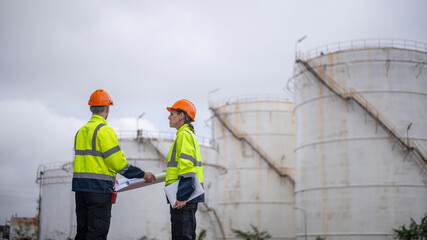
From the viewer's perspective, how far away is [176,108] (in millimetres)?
7336

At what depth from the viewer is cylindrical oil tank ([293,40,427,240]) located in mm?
30438

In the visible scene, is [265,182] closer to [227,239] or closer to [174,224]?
[227,239]

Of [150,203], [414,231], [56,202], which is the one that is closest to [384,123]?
[414,231]

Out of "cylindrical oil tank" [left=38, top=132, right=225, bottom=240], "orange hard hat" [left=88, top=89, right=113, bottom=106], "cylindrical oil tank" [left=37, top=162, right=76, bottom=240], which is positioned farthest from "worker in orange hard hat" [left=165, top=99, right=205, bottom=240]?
"cylindrical oil tank" [left=37, top=162, right=76, bottom=240]

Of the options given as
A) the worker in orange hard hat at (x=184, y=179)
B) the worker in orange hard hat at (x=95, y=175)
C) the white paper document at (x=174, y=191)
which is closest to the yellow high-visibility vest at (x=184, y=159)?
the worker in orange hard hat at (x=184, y=179)

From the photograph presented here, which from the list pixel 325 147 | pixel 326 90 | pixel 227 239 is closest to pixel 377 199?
pixel 325 147

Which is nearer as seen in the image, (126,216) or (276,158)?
(126,216)

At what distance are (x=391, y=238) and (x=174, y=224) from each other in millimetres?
25864

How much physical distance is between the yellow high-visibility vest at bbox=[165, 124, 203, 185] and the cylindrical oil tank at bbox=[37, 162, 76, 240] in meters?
31.8

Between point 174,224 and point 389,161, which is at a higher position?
point 389,161

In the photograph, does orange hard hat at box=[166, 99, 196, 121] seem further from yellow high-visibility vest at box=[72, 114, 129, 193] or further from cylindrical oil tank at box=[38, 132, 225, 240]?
cylindrical oil tank at box=[38, 132, 225, 240]

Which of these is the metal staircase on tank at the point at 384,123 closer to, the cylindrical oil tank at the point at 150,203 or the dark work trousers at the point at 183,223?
the cylindrical oil tank at the point at 150,203

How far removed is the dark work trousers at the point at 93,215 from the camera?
21.1 ft

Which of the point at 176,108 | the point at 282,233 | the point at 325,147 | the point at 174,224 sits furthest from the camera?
the point at 282,233
